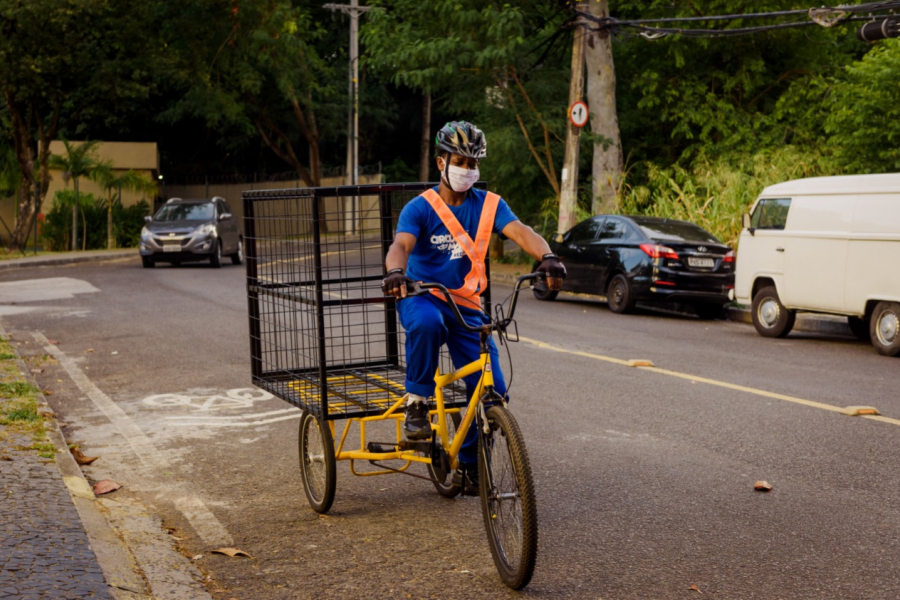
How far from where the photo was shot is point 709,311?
17969mm

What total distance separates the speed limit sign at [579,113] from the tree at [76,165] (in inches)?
718

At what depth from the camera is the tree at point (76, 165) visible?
115ft

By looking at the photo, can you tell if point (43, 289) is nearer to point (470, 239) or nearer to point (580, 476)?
point (580, 476)

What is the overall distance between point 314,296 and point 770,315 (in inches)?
398

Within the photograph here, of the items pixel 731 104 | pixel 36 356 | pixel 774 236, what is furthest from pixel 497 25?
pixel 36 356

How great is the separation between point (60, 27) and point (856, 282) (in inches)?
940

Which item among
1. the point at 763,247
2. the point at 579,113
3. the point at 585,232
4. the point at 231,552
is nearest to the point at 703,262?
the point at 763,247

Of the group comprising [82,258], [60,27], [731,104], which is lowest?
[82,258]

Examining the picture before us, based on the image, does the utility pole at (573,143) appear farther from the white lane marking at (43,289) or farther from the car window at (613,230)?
the white lane marking at (43,289)

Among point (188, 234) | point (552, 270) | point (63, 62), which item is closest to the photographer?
point (552, 270)

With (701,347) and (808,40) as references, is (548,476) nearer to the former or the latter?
(701,347)

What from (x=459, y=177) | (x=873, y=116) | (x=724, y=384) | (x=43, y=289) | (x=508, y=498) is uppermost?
(x=873, y=116)

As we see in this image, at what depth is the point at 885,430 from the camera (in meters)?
8.19

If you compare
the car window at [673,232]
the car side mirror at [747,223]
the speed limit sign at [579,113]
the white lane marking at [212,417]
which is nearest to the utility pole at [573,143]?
the speed limit sign at [579,113]
